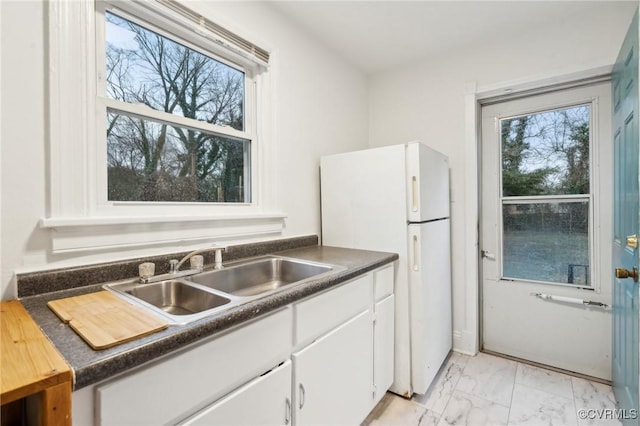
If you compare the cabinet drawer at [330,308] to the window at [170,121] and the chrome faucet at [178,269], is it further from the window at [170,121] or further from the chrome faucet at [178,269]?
the window at [170,121]

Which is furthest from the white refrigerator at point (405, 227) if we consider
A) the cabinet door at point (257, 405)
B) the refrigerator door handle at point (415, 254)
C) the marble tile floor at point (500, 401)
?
the cabinet door at point (257, 405)

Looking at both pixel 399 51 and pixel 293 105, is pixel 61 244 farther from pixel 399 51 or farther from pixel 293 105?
pixel 399 51

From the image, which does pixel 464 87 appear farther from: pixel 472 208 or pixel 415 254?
pixel 415 254

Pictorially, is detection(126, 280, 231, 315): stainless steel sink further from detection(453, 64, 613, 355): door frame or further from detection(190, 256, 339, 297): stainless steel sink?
detection(453, 64, 613, 355): door frame

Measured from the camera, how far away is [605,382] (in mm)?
1966

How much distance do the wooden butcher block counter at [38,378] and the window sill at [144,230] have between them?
1.57ft

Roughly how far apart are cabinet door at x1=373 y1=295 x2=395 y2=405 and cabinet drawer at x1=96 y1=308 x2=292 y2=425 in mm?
766

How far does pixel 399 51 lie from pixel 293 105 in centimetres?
109

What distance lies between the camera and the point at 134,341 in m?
0.67

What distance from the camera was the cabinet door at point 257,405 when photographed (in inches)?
32.3

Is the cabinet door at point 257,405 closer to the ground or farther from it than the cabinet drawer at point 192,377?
closer to the ground

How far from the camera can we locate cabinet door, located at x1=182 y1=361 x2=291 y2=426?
82cm

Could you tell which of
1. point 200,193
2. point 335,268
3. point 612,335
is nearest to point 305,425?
point 335,268

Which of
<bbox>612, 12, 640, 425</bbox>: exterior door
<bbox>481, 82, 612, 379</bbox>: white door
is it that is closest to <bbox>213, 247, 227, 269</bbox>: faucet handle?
<bbox>612, 12, 640, 425</bbox>: exterior door
